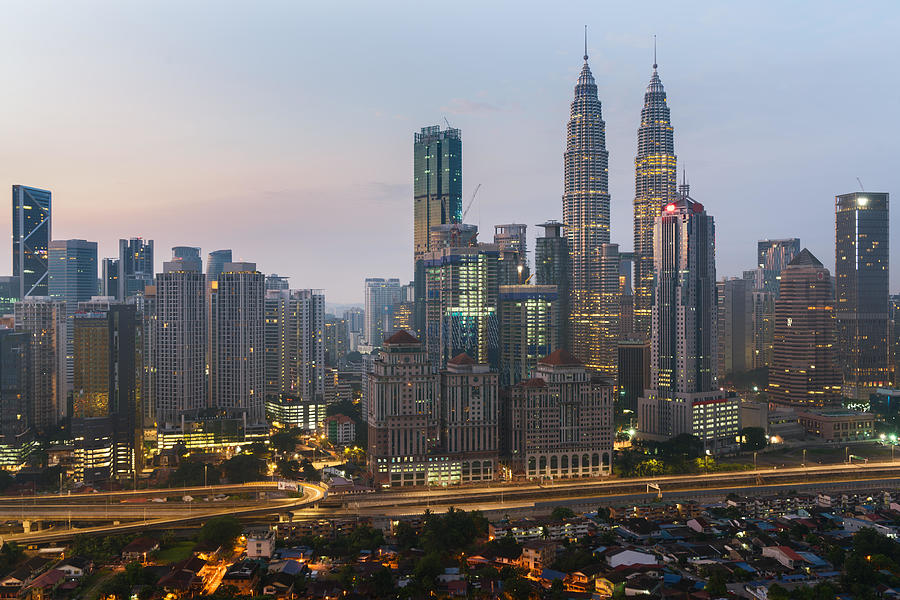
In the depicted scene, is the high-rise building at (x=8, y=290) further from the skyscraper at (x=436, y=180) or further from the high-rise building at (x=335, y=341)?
the skyscraper at (x=436, y=180)

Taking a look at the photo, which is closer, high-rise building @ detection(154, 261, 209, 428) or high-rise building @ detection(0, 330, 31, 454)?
high-rise building @ detection(0, 330, 31, 454)

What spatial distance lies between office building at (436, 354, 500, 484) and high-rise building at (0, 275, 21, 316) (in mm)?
67513

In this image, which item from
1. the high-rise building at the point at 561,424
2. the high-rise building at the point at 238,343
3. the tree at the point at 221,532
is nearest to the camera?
the tree at the point at 221,532

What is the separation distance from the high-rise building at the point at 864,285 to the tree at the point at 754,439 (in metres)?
34.2

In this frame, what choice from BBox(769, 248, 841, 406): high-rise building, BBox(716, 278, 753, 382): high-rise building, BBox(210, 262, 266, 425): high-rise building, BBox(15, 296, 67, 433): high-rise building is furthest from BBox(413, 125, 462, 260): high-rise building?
BBox(15, 296, 67, 433): high-rise building

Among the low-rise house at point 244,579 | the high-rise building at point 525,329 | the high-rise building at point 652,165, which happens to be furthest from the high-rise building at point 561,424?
the high-rise building at point 652,165

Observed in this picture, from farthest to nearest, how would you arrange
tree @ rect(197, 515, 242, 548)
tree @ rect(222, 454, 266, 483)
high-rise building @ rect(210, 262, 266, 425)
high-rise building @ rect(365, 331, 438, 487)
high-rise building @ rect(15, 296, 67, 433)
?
high-rise building @ rect(210, 262, 266, 425) < high-rise building @ rect(15, 296, 67, 433) < tree @ rect(222, 454, 266, 483) < high-rise building @ rect(365, 331, 438, 487) < tree @ rect(197, 515, 242, 548)

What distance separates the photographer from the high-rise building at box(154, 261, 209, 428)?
254 feet

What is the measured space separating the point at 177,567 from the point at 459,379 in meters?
26.3

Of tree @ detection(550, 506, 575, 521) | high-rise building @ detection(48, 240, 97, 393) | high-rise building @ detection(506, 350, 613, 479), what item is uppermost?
high-rise building @ detection(48, 240, 97, 393)

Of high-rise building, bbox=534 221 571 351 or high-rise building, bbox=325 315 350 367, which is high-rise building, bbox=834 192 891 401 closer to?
high-rise building, bbox=534 221 571 351

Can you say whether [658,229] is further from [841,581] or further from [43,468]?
[43,468]

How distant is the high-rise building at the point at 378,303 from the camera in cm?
17012

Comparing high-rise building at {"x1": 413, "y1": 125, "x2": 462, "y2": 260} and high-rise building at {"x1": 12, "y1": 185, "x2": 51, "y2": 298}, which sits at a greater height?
high-rise building at {"x1": 413, "y1": 125, "x2": 462, "y2": 260}
